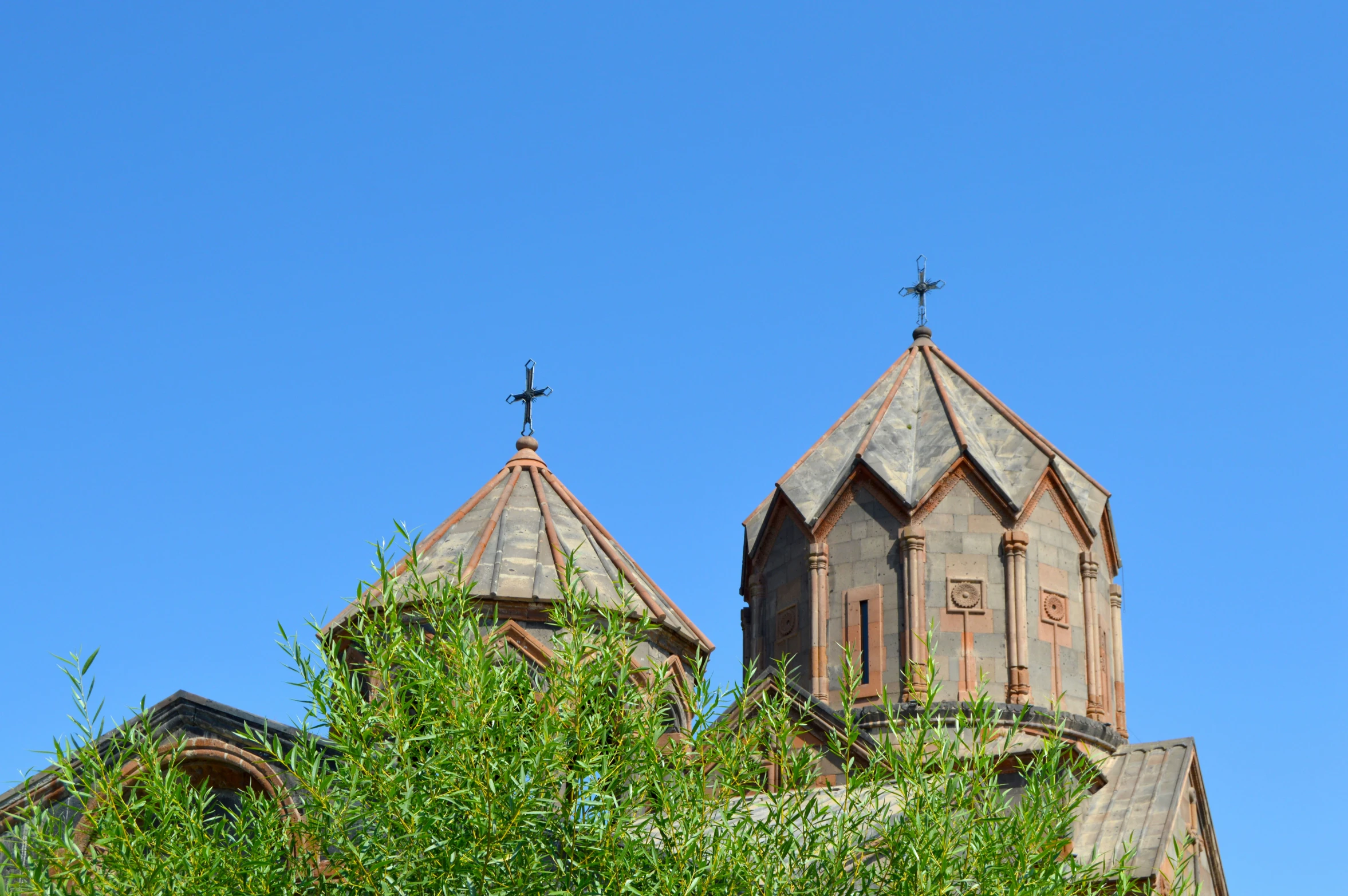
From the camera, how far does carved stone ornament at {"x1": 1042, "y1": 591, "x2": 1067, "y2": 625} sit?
2009 cm

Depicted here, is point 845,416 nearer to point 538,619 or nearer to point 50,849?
point 538,619

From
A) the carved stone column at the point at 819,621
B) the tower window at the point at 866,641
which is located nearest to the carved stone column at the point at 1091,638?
the tower window at the point at 866,641

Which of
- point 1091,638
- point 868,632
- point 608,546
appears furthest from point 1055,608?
point 608,546

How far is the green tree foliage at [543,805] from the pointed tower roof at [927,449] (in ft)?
27.6

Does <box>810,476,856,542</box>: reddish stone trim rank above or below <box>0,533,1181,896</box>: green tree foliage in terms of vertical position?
above

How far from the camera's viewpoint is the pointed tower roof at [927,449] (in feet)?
67.6

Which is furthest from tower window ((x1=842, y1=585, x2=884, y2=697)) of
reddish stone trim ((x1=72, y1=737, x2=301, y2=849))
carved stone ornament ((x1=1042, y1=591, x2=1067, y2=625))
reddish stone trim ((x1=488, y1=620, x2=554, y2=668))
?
reddish stone trim ((x1=72, y1=737, x2=301, y2=849))

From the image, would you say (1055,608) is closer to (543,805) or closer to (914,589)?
(914,589)

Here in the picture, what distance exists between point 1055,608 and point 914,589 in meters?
1.63

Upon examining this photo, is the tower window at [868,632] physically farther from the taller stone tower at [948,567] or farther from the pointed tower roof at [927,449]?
the pointed tower roof at [927,449]

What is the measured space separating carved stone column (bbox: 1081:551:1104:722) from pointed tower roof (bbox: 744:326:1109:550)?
1.54ft

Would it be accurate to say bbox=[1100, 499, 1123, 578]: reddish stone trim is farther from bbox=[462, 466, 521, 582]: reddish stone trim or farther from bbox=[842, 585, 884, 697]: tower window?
bbox=[462, 466, 521, 582]: reddish stone trim

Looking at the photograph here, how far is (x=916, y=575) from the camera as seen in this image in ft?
65.5

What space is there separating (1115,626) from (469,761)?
11970mm
